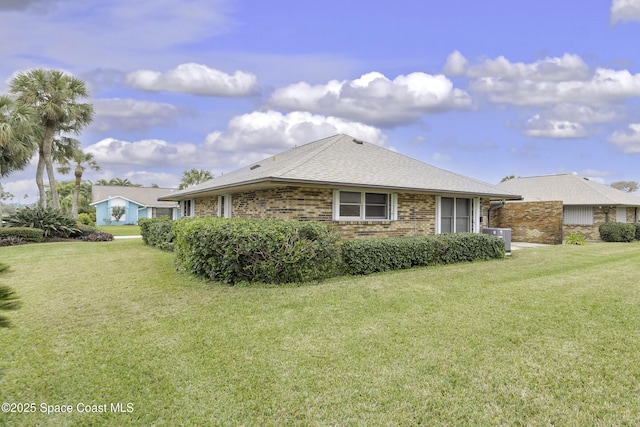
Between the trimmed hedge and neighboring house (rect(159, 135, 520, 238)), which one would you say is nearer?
the trimmed hedge

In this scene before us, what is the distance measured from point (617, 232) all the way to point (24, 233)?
32813 millimetres

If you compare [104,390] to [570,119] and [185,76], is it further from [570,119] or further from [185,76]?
[570,119]

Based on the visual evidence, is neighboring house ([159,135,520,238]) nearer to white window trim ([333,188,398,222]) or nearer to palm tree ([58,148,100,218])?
white window trim ([333,188,398,222])

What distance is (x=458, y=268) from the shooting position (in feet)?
34.6

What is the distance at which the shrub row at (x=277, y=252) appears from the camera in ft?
26.1

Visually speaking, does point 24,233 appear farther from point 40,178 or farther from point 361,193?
point 361,193

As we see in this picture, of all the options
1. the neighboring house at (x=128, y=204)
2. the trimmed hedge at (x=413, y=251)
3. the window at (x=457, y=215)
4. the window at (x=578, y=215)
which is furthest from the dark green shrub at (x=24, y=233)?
the window at (x=578, y=215)

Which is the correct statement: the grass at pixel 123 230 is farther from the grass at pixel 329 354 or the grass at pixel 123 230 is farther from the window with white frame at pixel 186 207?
the grass at pixel 329 354

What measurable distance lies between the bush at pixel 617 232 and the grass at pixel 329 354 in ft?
54.4

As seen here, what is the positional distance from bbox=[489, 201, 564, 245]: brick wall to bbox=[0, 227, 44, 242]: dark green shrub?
84.6 ft

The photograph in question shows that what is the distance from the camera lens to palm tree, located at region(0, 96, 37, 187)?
1867cm

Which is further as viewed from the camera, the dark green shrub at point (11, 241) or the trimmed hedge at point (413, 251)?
the dark green shrub at point (11, 241)

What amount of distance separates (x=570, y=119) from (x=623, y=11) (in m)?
16.2

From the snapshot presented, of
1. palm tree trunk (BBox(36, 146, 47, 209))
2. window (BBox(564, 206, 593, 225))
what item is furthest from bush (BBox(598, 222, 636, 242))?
palm tree trunk (BBox(36, 146, 47, 209))
